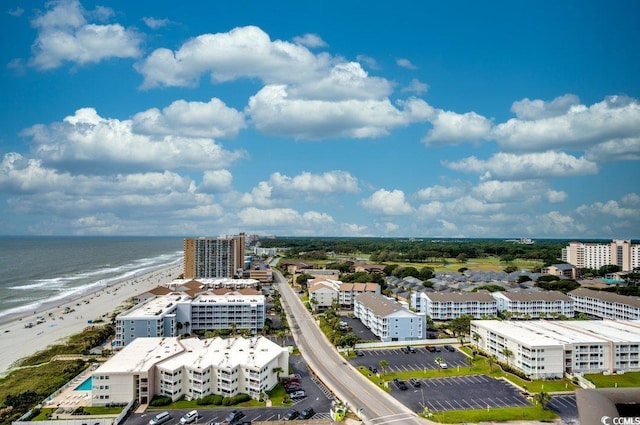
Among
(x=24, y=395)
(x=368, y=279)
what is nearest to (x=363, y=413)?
(x=24, y=395)

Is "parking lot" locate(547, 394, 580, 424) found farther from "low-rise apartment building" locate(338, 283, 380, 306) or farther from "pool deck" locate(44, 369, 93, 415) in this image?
"low-rise apartment building" locate(338, 283, 380, 306)

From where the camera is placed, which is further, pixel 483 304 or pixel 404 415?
pixel 483 304

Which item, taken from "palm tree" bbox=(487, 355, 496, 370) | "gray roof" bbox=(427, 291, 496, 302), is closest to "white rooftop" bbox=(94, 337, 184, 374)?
"palm tree" bbox=(487, 355, 496, 370)

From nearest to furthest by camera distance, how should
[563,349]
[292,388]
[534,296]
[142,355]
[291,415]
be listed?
[291,415]
[292,388]
[142,355]
[563,349]
[534,296]

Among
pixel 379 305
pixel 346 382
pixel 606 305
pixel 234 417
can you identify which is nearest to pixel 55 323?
pixel 379 305

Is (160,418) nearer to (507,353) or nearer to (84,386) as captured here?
(84,386)

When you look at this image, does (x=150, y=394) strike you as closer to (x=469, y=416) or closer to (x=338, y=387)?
(x=338, y=387)
